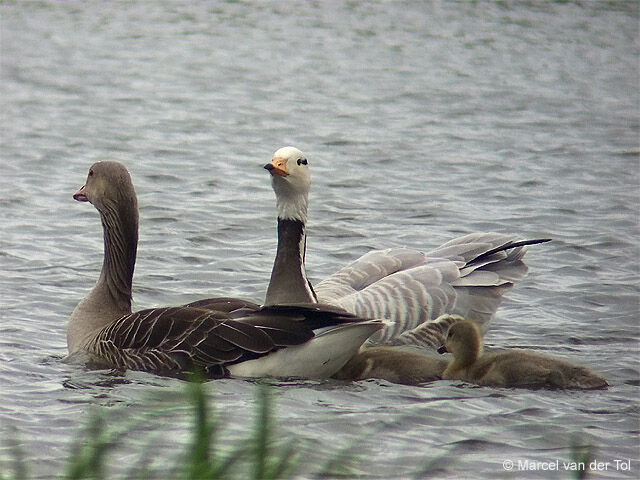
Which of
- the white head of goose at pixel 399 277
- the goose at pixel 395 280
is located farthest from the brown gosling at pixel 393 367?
the white head of goose at pixel 399 277

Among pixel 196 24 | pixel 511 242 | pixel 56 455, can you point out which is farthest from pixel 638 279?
pixel 196 24

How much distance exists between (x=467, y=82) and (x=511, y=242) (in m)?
12.6

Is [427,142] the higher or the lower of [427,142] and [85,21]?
the lower

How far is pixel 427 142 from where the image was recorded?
17.0 metres

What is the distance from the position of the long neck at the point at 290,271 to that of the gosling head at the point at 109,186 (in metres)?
1.04

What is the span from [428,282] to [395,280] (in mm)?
245

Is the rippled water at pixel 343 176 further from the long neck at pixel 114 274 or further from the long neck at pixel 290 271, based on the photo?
the long neck at pixel 290 271

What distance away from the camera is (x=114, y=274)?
326 inches

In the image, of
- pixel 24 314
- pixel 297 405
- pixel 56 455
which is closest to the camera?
pixel 56 455

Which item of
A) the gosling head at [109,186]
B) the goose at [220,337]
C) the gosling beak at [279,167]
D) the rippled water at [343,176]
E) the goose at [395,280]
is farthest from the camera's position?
the gosling head at [109,186]

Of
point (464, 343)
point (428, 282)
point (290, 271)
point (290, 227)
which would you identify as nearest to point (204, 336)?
point (290, 271)

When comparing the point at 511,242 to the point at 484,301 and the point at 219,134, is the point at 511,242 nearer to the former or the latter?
the point at 484,301

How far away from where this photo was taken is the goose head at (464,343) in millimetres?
7445

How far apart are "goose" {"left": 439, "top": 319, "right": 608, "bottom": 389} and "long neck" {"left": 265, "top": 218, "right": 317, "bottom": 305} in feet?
3.39
